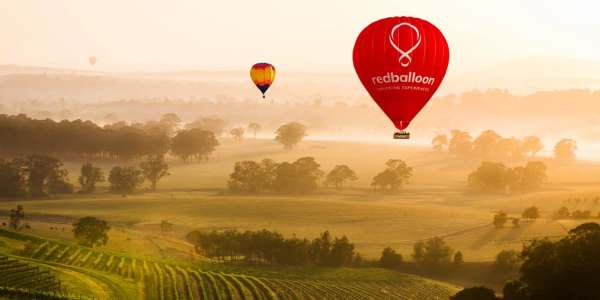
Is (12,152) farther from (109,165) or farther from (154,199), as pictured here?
(154,199)

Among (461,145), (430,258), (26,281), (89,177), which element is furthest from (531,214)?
(461,145)

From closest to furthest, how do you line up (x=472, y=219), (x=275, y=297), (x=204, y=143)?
(x=275, y=297) → (x=472, y=219) → (x=204, y=143)

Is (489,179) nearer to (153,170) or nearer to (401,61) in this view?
(153,170)

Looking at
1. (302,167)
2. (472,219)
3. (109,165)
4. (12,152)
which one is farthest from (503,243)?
(12,152)

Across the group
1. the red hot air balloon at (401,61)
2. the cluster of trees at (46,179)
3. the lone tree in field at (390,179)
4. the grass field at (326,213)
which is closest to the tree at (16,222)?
the grass field at (326,213)

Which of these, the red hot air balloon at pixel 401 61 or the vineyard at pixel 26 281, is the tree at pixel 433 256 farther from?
the vineyard at pixel 26 281

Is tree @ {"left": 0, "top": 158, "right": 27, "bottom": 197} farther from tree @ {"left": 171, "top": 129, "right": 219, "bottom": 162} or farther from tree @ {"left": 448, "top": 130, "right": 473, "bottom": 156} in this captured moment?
tree @ {"left": 448, "top": 130, "right": 473, "bottom": 156}
